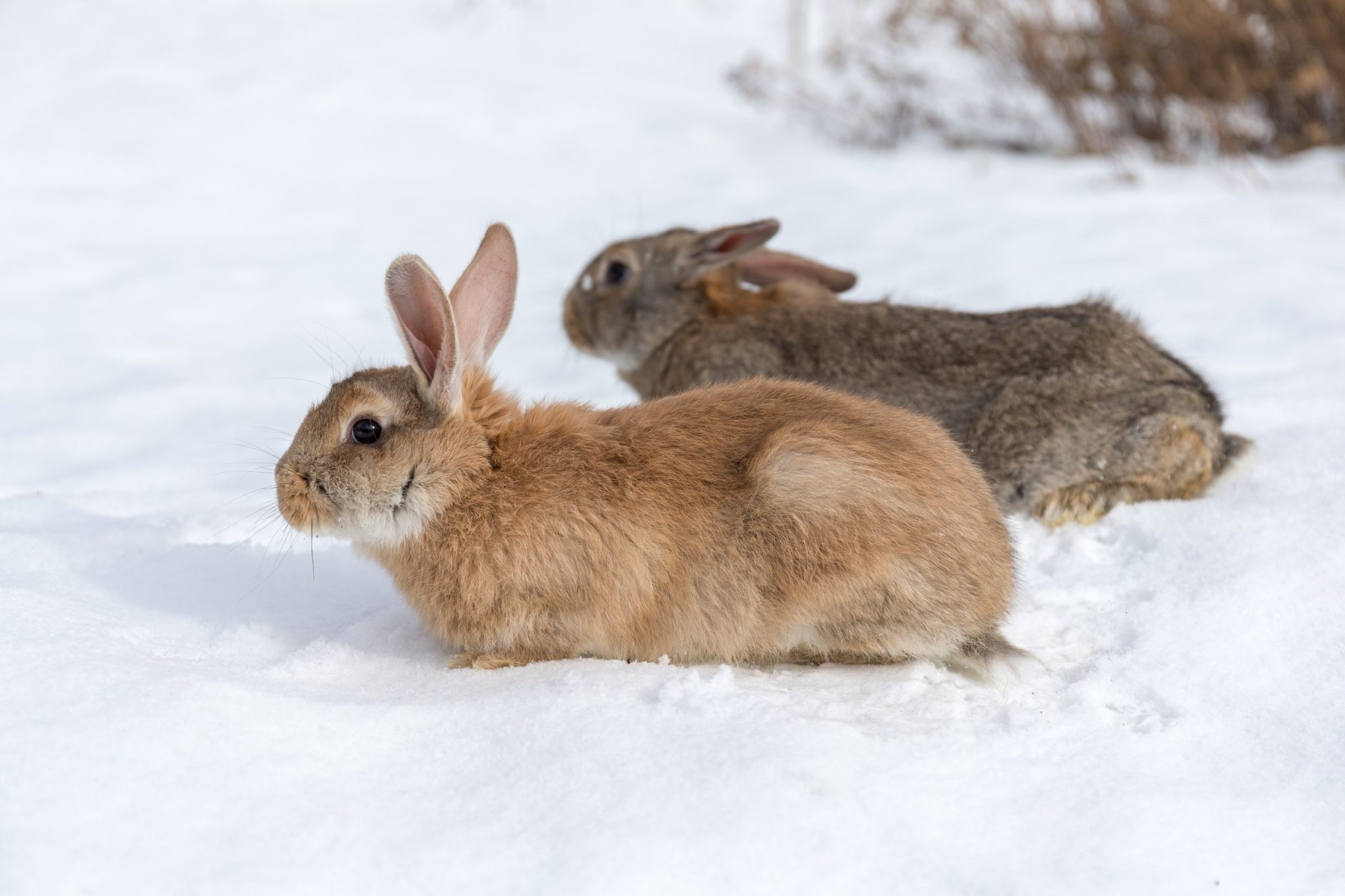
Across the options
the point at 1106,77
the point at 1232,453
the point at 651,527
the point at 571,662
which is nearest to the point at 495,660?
the point at 571,662

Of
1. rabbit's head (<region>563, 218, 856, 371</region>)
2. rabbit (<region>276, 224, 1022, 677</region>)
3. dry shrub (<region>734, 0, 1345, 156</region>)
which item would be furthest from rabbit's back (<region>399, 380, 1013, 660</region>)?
dry shrub (<region>734, 0, 1345, 156</region>)

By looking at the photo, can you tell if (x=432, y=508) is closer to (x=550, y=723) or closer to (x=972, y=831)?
(x=550, y=723)

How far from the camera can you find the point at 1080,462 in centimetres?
503

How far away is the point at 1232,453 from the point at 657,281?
281 centimetres

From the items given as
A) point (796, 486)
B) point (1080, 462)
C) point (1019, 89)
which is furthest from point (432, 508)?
point (1019, 89)

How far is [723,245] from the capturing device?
6.32 metres

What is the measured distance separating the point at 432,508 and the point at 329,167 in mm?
7884

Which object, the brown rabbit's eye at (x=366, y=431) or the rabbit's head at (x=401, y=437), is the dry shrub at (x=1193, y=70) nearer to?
the rabbit's head at (x=401, y=437)

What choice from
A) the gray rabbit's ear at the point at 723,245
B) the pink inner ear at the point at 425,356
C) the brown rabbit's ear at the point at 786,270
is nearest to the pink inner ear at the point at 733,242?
the gray rabbit's ear at the point at 723,245

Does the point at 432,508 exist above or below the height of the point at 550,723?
above

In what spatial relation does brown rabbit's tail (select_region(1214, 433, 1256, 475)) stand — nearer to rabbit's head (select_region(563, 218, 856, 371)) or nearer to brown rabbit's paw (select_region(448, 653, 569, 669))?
rabbit's head (select_region(563, 218, 856, 371))

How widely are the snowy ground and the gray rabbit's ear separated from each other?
97 cm

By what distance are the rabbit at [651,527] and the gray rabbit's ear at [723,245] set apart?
2557 mm

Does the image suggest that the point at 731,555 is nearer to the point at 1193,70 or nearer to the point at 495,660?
the point at 495,660
